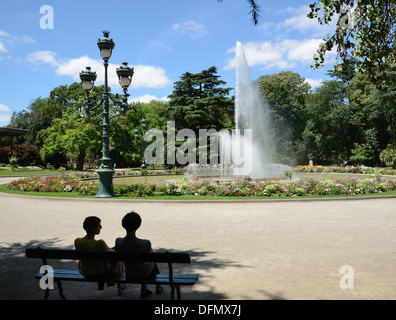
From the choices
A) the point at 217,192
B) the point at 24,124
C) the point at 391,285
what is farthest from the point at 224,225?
the point at 24,124

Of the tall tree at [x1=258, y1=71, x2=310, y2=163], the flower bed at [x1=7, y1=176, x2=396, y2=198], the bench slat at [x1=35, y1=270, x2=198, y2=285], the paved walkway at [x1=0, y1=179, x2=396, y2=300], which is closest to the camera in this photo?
A: the bench slat at [x1=35, y1=270, x2=198, y2=285]

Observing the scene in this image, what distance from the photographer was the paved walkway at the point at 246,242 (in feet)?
16.3

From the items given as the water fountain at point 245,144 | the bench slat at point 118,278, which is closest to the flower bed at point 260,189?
the water fountain at point 245,144

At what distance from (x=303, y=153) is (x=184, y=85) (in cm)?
2496

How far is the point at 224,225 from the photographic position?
32.9ft

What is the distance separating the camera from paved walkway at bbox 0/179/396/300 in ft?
16.3

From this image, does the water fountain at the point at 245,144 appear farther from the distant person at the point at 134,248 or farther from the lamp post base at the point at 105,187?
the distant person at the point at 134,248

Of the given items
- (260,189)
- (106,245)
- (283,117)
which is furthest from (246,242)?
(283,117)

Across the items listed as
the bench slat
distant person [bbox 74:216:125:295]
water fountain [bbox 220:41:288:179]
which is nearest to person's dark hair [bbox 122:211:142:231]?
distant person [bbox 74:216:125:295]

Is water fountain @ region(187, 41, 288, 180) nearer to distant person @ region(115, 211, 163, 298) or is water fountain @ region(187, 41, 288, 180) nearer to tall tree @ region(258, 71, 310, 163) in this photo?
tall tree @ region(258, 71, 310, 163)

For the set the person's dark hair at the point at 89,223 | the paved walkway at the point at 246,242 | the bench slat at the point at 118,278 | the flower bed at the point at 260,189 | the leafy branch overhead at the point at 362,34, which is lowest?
the paved walkway at the point at 246,242

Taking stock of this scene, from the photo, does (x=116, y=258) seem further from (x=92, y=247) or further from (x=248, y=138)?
(x=248, y=138)
